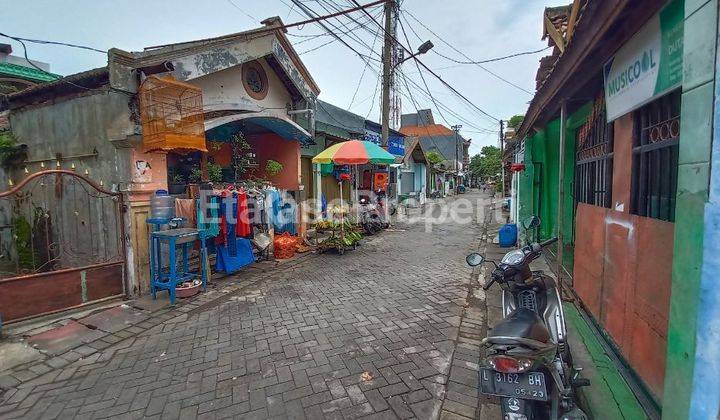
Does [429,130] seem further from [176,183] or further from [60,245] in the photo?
[60,245]

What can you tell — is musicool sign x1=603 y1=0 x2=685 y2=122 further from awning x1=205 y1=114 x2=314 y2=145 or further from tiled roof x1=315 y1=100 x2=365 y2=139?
tiled roof x1=315 y1=100 x2=365 y2=139

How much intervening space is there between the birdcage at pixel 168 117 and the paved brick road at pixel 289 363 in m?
2.59

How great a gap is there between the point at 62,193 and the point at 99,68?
2652 mm

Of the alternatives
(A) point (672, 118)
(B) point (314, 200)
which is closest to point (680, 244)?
(A) point (672, 118)

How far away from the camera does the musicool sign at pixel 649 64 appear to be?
2.09m

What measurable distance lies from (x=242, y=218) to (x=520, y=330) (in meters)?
5.56

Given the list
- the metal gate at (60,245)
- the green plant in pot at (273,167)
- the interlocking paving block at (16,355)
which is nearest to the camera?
the interlocking paving block at (16,355)

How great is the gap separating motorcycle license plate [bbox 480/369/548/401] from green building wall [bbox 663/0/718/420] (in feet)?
1.90

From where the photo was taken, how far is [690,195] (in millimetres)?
1575

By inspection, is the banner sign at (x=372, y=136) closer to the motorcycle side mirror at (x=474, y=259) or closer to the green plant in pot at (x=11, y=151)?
the green plant in pot at (x=11, y=151)

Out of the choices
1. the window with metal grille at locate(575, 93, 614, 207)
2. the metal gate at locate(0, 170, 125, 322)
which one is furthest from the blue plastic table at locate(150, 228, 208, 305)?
the window with metal grille at locate(575, 93, 614, 207)

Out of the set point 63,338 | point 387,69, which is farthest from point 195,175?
point 387,69

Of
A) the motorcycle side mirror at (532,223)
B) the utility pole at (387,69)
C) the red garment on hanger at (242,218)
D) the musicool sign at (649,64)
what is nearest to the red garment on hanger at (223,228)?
the red garment on hanger at (242,218)

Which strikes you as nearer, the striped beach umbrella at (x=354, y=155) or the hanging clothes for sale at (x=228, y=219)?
the hanging clothes for sale at (x=228, y=219)
